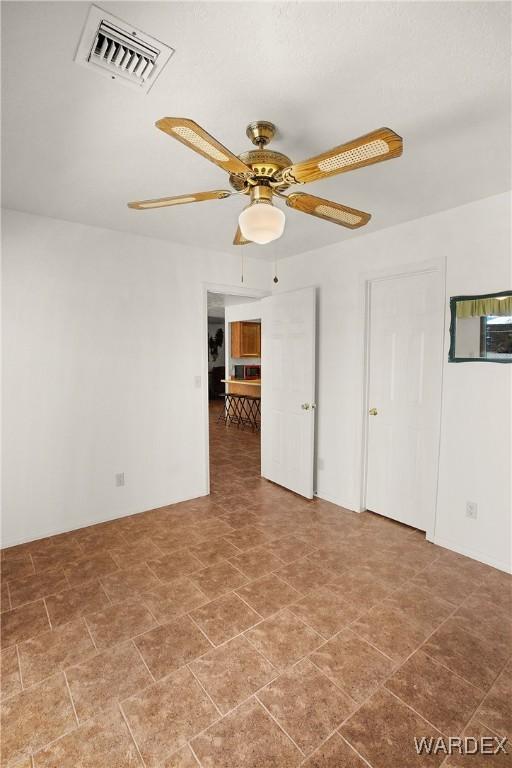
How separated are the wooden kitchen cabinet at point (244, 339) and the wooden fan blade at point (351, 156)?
6.31 meters

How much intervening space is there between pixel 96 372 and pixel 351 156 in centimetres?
265

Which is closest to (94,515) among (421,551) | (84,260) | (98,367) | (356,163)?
(98,367)

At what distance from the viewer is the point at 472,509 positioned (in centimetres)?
271

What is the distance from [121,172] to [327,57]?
4.46 feet

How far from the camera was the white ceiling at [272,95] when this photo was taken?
121cm

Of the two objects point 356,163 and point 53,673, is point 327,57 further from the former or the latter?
point 53,673

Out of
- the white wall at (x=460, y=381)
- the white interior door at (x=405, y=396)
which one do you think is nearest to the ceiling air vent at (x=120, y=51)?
the white wall at (x=460, y=381)

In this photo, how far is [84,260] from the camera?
312cm

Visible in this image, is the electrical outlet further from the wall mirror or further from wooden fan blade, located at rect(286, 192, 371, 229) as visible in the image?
wooden fan blade, located at rect(286, 192, 371, 229)

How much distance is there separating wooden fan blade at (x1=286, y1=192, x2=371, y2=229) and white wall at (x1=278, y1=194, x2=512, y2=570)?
114 cm

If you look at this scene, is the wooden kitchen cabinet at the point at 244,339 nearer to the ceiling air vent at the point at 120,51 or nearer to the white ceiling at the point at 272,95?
the white ceiling at the point at 272,95

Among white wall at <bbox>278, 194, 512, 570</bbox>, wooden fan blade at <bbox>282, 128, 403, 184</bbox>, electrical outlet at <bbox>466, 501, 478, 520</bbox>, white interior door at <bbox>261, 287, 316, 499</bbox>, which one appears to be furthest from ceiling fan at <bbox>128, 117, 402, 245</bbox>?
electrical outlet at <bbox>466, 501, 478, 520</bbox>

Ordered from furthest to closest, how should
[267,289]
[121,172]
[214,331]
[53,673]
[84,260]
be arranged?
[214,331]
[267,289]
[84,260]
[121,172]
[53,673]

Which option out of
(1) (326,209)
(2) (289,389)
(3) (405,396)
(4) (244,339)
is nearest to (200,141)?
(1) (326,209)
